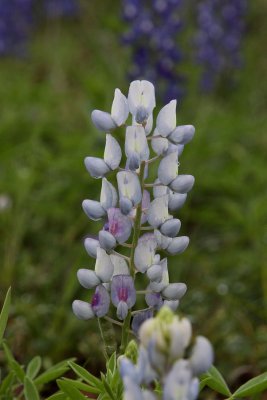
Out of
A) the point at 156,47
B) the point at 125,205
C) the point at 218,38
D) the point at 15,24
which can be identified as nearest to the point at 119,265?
the point at 125,205

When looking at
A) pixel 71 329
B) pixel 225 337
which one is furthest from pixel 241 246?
pixel 71 329

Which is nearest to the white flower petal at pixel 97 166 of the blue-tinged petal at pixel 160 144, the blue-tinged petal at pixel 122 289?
the blue-tinged petal at pixel 160 144

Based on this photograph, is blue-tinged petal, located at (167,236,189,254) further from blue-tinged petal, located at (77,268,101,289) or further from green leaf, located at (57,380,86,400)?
green leaf, located at (57,380,86,400)

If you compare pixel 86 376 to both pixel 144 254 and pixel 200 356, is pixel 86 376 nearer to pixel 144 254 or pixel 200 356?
pixel 144 254

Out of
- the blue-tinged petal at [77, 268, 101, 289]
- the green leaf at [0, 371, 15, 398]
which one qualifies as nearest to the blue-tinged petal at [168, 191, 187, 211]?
the blue-tinged petal at [77, 268, 101, 289]

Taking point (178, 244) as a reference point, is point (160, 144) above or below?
above

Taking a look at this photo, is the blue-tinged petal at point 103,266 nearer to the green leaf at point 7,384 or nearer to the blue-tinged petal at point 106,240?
the blue-tinged petal at point 106,240

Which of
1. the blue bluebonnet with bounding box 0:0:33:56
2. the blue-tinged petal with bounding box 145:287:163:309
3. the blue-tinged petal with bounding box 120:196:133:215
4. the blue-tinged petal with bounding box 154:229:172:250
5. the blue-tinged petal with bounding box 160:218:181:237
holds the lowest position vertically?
the blue-tinged petal with bounding box 145:287:163:309
